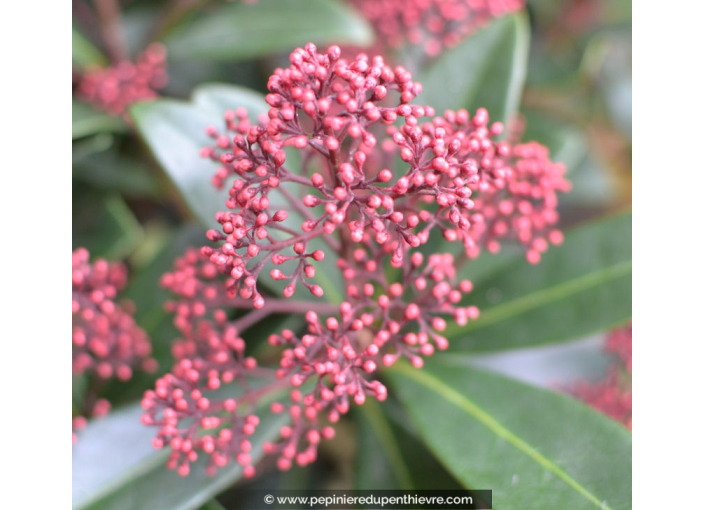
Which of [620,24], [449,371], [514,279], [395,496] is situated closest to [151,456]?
[395,496]

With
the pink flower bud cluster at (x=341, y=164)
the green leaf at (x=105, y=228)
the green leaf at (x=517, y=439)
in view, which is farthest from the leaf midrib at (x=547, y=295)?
the green leaf at (x=105, y=228)

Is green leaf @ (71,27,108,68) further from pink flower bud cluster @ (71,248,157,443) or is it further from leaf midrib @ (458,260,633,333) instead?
leaf midrib @ (458,260,633,333)

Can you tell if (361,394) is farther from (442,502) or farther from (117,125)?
(117,125)

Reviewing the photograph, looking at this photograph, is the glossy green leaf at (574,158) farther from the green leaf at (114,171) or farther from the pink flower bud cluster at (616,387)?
the green leaf at (114,171)

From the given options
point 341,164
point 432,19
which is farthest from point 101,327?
point 432,19

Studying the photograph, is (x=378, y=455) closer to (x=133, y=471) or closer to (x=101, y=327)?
(x=133, y=471)

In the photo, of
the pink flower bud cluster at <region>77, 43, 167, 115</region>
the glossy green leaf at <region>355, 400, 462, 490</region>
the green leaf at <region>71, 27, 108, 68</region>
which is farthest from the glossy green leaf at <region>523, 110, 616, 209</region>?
the green leaf at <region>71, 27, 108, 68</region>
